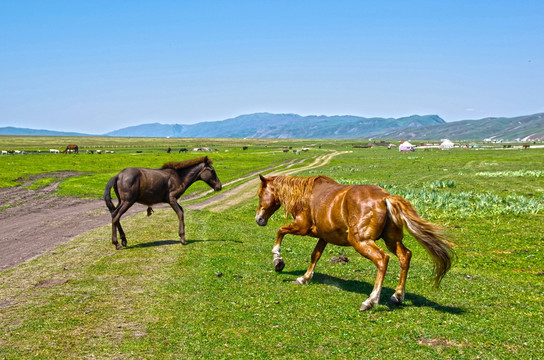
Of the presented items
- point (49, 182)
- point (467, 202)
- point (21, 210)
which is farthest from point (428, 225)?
point (49, 182)

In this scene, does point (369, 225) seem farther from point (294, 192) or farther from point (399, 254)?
point (294, 192)

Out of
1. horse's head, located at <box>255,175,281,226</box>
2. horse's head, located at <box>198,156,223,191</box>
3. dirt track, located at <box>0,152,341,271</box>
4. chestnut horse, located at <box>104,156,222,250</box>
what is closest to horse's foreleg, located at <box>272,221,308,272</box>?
horse's head, located at <box>255,175,281,226</box>

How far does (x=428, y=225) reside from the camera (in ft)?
33.3

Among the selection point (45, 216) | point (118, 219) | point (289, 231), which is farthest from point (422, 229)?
Result: point (45, 216)

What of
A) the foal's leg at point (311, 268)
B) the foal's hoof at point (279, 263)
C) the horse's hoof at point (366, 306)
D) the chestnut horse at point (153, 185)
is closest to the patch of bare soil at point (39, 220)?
the chestnut horse at point (153, 185)

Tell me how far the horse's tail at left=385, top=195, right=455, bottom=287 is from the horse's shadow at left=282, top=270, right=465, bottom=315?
1133 millimetres

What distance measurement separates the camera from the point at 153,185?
17.6 meters

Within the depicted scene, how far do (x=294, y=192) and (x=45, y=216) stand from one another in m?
22.5

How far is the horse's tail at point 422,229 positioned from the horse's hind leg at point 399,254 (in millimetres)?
326

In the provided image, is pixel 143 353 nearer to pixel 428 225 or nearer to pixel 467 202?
pixel 428 225

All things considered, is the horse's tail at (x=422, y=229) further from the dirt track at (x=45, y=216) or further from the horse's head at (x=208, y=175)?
the dirt track at (x=45, y=216)

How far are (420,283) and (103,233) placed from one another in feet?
47.6

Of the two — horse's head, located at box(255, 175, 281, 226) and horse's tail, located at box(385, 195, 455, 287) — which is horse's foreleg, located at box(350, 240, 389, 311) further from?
horse's head, located at box(255, 175, 281, 226)

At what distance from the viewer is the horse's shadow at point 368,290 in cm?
1044
